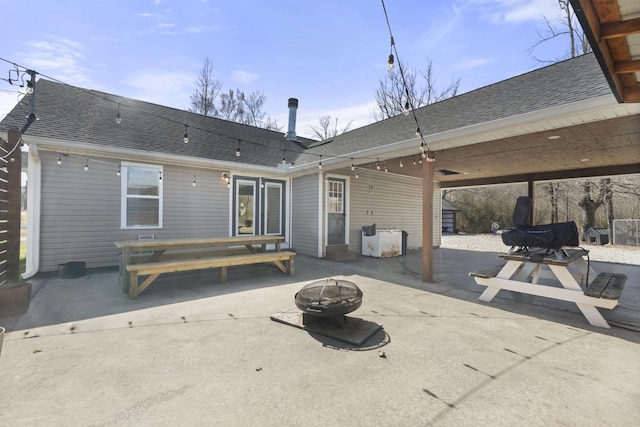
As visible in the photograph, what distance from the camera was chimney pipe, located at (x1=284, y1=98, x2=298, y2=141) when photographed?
507 inches

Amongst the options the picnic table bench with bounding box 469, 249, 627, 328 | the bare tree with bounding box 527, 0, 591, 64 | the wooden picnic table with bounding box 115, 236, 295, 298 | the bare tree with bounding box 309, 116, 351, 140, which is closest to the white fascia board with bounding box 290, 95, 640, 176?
the picnic table bench with bounding box 469, 249, 627, 328

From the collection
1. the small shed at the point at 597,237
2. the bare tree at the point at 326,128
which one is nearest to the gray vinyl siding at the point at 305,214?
the small shed at the point at 597,237

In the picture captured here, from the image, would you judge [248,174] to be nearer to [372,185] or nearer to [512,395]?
[372,185]

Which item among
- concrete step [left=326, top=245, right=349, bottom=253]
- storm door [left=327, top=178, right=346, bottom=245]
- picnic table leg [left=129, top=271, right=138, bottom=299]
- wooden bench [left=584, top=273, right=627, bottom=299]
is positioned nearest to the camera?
wooden bench [left=584, top=273, right=627, bottom=299]

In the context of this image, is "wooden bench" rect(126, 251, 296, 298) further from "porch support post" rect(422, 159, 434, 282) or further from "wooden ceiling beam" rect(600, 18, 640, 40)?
"wooden ceiling beam" rect(600, 18, 640, 40)

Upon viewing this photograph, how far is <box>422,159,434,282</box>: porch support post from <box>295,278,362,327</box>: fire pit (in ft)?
9.51

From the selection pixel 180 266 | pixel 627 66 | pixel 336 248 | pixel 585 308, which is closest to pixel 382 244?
pixel 336 248

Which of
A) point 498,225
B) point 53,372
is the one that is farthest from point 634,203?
point 53,372

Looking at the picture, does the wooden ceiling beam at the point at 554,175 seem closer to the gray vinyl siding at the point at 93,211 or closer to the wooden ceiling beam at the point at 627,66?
the wooden ceiling beam at the point at 627,66

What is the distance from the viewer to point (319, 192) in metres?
8.79

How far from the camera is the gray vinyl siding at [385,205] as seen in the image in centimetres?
985

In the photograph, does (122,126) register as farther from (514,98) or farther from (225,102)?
(225,102)

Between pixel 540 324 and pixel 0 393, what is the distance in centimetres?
539

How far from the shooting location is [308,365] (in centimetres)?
263
